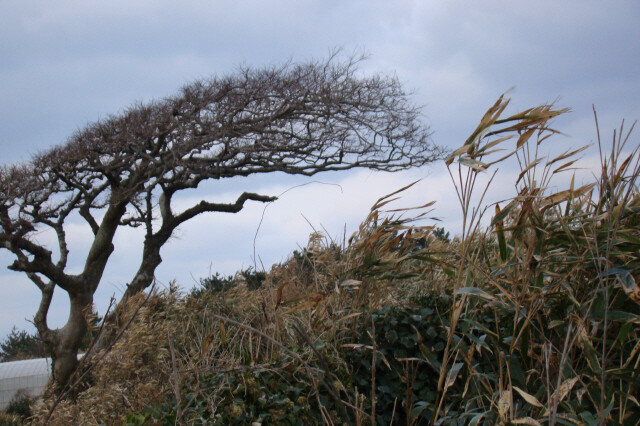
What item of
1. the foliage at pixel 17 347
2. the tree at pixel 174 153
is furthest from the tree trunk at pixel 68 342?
the foliage at pixel 17 347

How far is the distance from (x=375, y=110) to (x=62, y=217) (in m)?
7.45

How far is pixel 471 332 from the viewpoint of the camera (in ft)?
8.27

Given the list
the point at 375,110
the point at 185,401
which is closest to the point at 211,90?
the point at 375,110

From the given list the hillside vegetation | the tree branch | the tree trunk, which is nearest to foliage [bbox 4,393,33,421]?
the tree trunk

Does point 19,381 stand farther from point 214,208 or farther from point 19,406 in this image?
point 214,208

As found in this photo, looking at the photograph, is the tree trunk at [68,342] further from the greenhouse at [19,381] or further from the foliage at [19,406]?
the greenhouse at [19,381]

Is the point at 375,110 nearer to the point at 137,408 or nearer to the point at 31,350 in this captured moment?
the point at 137,408

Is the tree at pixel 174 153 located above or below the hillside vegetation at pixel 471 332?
above

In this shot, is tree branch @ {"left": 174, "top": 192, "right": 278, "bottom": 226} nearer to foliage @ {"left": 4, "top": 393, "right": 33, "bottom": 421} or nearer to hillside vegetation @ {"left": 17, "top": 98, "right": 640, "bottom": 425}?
foliage @ {"left": 4, "top": 393, "right": 33, "bottom": 421}

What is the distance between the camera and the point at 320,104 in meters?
12.1

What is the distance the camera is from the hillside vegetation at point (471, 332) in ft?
6.81

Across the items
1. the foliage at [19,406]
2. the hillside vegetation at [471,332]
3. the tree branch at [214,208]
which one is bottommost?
the foliage at [19,406]

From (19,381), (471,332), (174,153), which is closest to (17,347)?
(19,381)

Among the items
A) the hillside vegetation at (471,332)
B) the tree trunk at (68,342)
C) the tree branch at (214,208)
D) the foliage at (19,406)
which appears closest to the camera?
the hillside vegetation at (471,332)
